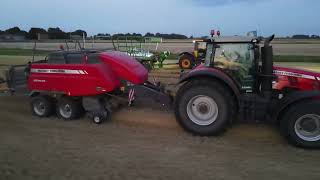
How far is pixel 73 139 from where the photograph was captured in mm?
8023

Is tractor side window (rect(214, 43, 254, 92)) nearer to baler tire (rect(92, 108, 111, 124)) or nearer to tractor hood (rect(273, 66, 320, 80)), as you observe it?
tractor hood (rect(273, 66, 320, 80))

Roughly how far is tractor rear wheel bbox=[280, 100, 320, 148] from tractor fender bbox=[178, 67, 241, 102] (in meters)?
0.99

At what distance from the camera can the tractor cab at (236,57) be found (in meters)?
7.92

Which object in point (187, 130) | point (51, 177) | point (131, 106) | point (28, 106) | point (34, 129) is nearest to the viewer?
point (51, 177)

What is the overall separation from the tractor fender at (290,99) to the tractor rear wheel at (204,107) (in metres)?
0.78

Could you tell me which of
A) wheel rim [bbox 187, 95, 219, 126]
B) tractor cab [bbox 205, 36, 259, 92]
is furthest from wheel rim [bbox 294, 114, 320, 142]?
wheel rim [bbox 187, 95, 219, 126]

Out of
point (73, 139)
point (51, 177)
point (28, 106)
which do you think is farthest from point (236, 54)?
point (28, 106)

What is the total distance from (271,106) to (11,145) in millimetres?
4717

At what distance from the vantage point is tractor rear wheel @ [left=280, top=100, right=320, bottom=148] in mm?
7223

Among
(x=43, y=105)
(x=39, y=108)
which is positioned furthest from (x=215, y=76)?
(x=39, y=108)

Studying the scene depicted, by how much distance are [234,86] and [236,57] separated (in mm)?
576

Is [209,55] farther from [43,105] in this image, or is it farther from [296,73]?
[43,105]

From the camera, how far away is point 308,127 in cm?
734

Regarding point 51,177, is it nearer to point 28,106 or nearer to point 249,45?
point 249,45
